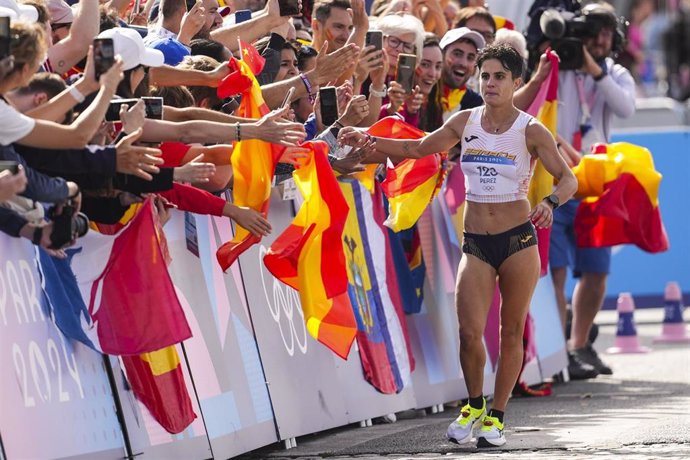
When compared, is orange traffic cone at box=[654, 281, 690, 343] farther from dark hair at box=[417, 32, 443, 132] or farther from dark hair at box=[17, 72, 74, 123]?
dark hair at box=[17, 72, 74, 123]

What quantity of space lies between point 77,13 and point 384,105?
3108 mm

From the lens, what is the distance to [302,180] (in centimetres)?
934

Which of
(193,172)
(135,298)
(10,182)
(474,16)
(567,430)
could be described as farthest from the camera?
(474,16)

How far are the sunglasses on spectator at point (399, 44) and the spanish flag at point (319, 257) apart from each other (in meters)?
1.91

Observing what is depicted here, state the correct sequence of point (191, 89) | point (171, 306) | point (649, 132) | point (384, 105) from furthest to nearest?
point (649, 132), point (384, 105), point (191, 89), point (171, 306)

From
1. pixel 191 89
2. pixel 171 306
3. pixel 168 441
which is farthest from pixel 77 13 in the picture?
pixel 168 441

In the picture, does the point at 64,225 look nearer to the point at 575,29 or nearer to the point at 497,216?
the point at 497,216

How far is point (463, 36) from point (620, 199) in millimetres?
2342

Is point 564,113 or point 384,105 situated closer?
point 384,105

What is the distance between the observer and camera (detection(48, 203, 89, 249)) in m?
7.18

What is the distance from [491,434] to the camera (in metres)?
9.24

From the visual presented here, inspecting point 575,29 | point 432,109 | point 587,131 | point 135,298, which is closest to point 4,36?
point 135,298

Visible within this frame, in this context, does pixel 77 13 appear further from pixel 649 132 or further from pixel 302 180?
pixel 649 132

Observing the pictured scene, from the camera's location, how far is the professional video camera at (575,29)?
13.2m
